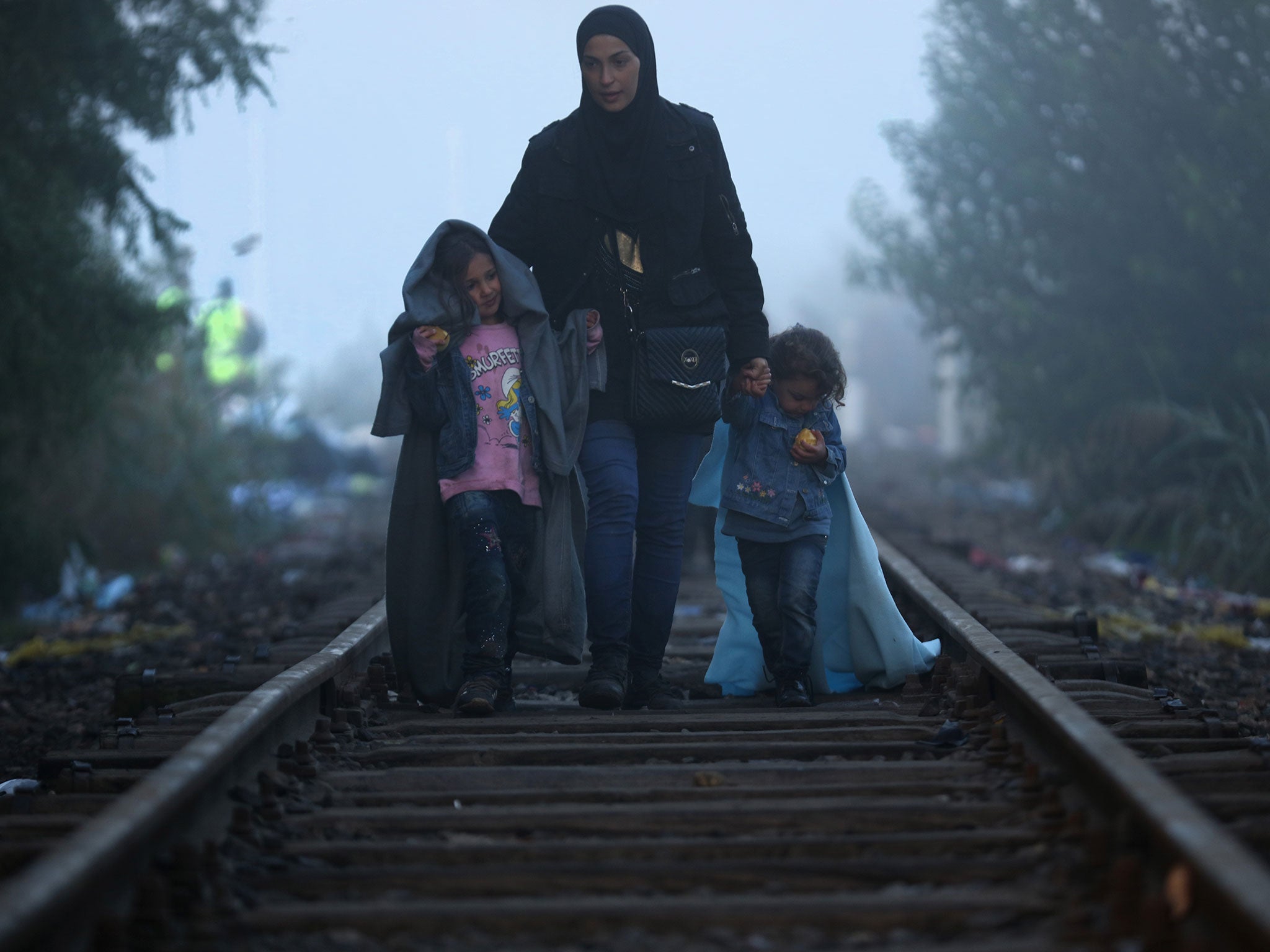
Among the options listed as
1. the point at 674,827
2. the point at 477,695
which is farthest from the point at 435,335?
the point at 674,827

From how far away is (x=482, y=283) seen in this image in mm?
4352

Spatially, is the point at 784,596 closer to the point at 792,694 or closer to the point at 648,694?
the point at 792,694

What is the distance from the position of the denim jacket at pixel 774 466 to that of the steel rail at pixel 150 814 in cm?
138

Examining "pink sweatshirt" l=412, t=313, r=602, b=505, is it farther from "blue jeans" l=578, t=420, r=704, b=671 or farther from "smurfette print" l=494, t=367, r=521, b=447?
"blue jeans" l=578, t=420, r=704, b=671

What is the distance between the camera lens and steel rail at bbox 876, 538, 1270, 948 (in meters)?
2.13

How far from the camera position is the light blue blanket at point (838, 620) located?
186 inches

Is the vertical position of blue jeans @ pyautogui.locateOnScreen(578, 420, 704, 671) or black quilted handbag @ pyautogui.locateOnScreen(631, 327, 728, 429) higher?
black quilted handbag @ pyautogui.locateOnScreen(631, 327, 728, 429)

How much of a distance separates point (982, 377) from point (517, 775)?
12.5 m

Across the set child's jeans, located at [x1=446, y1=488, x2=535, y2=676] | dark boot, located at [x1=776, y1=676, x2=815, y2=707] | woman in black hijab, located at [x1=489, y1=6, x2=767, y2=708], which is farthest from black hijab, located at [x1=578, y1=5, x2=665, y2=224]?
dark boot, located at [x1=776, y1=676, x2=815, y2=707]

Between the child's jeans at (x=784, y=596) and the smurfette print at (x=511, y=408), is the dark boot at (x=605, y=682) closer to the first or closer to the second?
the child's jeans at (x=784, y=596)

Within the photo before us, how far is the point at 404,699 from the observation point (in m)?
4.69

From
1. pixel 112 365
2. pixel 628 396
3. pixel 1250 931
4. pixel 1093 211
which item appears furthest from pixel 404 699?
pixel 1093 211

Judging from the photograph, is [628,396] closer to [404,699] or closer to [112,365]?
[404,699]

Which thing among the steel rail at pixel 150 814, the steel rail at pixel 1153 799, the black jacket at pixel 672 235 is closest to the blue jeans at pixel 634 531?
the black jacket at pixel 672 235
